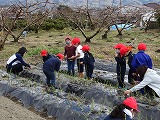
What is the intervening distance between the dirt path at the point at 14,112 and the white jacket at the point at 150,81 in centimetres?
178

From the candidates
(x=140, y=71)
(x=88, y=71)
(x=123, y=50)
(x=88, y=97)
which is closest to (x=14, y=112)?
(x=88, y=97)

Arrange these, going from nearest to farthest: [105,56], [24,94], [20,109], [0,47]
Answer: [20,109] → [24,94] → [105,56] → [0,47]

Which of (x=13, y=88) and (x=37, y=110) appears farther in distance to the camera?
(x=13, y=88)

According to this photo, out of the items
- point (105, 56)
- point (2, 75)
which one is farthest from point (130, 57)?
point (105, 56)

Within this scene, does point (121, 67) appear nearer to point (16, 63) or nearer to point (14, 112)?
point (14, 112)

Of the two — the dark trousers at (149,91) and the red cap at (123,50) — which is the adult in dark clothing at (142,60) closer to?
the red cap at (123,50)

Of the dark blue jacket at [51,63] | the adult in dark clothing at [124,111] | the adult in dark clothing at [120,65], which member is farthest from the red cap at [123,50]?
the adult in dark clothing at [124,111]

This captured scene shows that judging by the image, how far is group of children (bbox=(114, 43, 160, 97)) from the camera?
512cm

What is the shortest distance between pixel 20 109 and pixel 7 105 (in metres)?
0.32

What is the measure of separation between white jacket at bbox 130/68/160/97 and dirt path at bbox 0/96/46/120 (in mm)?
1784

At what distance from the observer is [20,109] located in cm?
548

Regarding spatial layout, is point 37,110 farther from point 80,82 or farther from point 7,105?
point 80,82

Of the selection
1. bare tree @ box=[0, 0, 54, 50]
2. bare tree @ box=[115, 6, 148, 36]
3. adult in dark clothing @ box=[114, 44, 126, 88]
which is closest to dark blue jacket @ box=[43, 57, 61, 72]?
adult in dark clothing @ box=[114, 44, 126, 88]

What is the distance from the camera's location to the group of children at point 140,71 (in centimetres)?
512
